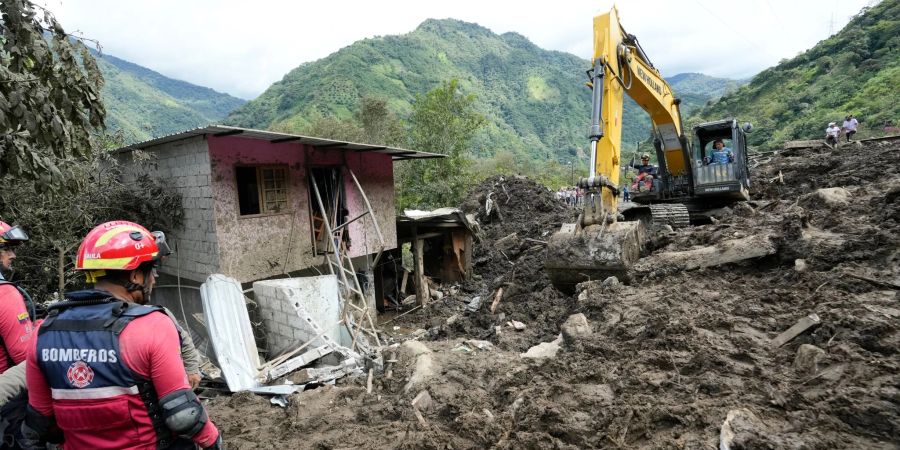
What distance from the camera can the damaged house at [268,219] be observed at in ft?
25.4

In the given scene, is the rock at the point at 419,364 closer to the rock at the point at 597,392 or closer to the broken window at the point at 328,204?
the rock at the point at 597,392

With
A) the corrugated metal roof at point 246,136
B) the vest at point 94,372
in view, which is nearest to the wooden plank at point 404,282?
the corrugated metal roof at point 246,136

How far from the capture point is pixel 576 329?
16.5 ft

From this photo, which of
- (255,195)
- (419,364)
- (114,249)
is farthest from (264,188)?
(114,249)

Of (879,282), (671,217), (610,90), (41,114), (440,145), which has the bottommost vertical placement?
(879,282)

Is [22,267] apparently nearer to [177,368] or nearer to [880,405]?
[177,368]

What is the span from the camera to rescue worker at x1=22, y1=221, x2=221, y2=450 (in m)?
2.03

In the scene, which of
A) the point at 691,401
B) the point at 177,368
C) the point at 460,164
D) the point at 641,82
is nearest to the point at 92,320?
the point at 177,368

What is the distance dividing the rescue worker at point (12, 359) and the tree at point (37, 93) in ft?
4.68

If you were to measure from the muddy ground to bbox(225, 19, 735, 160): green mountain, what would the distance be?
37.5m

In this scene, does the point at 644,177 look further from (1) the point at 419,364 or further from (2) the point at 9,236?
(2) the point at 9,236

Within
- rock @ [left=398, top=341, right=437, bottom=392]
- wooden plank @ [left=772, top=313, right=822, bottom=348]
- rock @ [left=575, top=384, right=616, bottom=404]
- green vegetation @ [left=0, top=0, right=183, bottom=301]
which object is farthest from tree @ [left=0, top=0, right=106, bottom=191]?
wooden plank @ [left=772, top=313, right=822, bottom=348]

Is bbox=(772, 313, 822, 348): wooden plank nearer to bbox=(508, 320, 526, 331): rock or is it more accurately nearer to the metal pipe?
the metal pipe

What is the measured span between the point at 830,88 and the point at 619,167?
3993 cm
